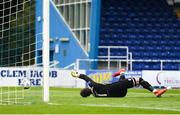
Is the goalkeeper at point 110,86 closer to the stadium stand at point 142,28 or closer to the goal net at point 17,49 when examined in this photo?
the goal net at point 17,49

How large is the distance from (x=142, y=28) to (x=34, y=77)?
48.3 ft

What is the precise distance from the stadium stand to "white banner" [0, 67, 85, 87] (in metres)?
6.91

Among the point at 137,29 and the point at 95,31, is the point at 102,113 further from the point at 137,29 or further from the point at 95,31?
the point at 137,29

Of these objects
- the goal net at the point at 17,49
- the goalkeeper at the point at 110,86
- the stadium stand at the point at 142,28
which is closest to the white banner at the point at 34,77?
the goal net at the point at 17,49

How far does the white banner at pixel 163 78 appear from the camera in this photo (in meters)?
34.0

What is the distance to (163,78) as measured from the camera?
34.1 meters

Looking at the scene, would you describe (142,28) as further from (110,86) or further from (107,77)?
(110,86)

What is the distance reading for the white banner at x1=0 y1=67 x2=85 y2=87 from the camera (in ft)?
99.7

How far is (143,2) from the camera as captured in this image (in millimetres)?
45438

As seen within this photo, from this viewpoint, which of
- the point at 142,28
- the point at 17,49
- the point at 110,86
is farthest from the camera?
the point at 142,28

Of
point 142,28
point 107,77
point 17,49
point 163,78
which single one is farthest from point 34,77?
point 142,28

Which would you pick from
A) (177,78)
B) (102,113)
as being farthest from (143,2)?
(102,113)

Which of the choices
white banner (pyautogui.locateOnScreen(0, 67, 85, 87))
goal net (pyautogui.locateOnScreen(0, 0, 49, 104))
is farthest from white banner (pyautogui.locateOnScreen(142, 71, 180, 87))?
goal net (pyautogui.locateOnScreen(0, 0, 49, 104))

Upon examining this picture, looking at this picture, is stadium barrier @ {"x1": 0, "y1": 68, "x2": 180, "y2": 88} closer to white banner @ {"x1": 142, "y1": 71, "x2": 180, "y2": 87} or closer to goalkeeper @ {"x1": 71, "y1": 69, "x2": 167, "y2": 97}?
white banner @ {"x1": 142, "y1": 71, "x2": 180, "y2": 87}
